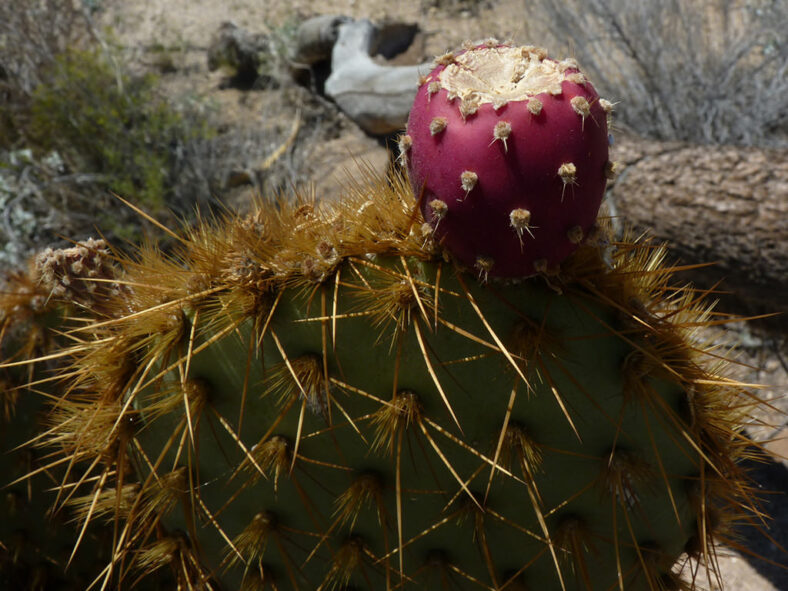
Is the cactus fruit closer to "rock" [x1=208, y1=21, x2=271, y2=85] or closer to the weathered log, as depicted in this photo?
the weathered log

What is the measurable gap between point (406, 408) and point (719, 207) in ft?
7.71

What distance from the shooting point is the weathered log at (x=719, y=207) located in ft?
9.42

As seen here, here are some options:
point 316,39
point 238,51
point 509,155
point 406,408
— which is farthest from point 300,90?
point 509,155

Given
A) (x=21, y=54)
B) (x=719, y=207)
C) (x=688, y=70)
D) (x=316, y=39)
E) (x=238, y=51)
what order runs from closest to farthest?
(x=719, y=207) → (x=688, y=70) → (x=21, y=54) → (x=316, y=39) → (x=238, y=51)

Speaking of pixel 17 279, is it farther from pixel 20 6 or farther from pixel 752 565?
pixel 20 6

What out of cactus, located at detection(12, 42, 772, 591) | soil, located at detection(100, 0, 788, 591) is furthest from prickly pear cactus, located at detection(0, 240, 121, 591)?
soil, located at detection(100, 0, 788, 591)

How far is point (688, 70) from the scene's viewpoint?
453 cm

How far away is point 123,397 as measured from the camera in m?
1.25

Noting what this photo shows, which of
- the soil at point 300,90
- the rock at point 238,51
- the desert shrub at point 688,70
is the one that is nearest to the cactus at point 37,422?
the soil at point 300,90

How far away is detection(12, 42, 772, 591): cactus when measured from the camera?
103 cm

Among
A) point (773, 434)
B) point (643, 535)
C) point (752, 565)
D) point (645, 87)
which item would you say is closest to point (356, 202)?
point (643, 535)

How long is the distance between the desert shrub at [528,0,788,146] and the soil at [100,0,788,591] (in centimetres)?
56

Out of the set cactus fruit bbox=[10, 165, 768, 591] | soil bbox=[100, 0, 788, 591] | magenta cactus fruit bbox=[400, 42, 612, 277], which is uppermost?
magenta cactus fruit bbox=[400, 42, 612, 277]

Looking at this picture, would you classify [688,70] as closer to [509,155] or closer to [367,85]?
[367,85]
